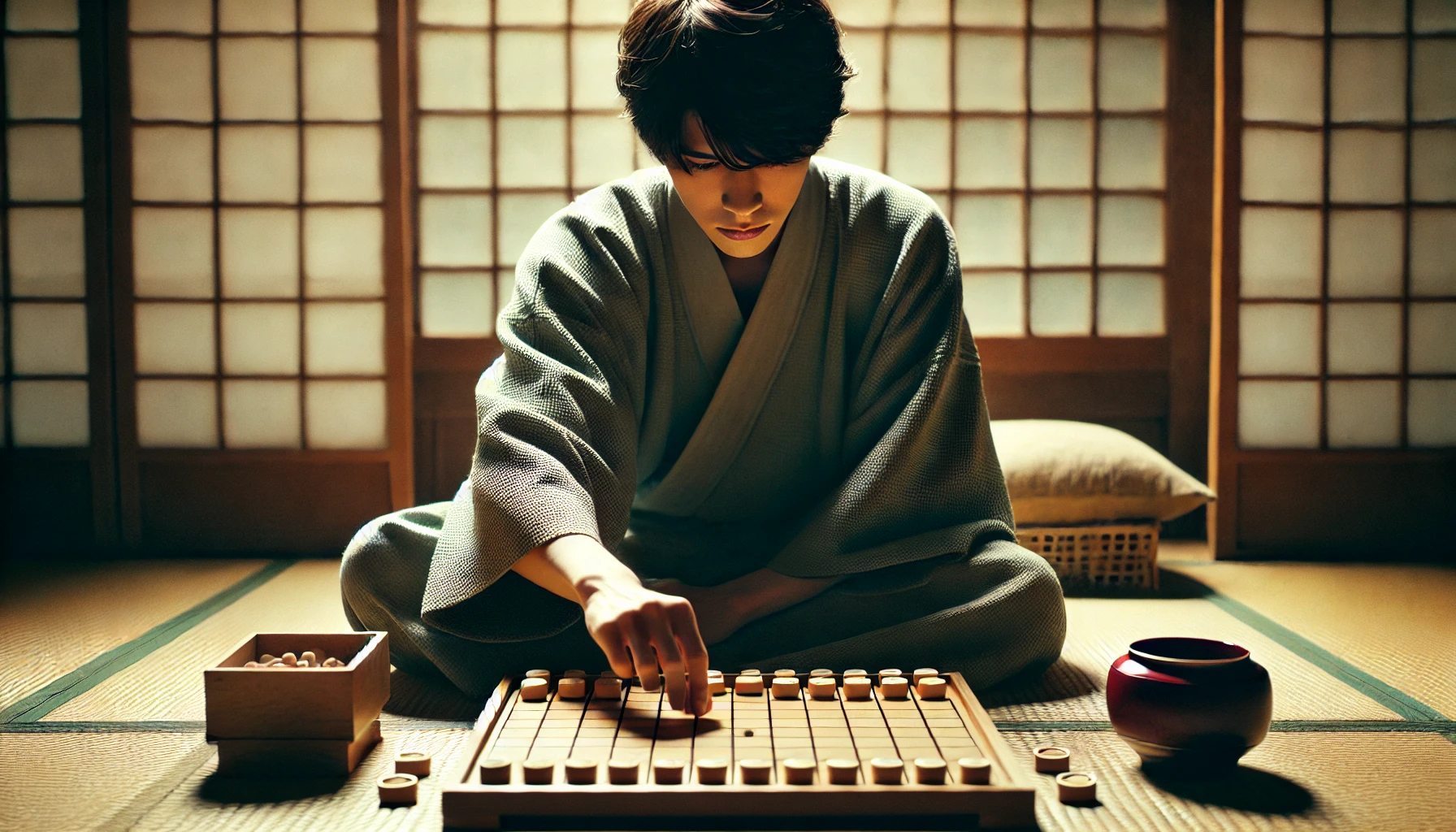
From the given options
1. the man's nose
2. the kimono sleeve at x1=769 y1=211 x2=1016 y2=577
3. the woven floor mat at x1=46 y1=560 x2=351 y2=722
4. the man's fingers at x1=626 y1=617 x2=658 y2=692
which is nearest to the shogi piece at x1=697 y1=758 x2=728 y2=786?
the man's fingers at x1=626 y1=617 x2=658 y2=692

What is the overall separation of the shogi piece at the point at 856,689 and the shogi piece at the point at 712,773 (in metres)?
0.34

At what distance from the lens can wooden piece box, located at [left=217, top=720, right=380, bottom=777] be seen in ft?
5.16

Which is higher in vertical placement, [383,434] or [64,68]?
[64,68]

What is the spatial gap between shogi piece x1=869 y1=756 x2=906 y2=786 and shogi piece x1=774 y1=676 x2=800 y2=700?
0.31 metres

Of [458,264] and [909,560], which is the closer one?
[909,560]

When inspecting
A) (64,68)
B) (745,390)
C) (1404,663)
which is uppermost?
(64,68)

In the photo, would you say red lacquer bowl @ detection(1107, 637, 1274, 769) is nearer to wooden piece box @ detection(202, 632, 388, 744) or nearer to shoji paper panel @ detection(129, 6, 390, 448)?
wooden piece box @ detection(202, 632, 388, 744)

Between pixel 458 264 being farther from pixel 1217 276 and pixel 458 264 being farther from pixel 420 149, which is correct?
pixel 1217 276

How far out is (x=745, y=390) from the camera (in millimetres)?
2139

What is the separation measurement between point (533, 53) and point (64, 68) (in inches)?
59.5

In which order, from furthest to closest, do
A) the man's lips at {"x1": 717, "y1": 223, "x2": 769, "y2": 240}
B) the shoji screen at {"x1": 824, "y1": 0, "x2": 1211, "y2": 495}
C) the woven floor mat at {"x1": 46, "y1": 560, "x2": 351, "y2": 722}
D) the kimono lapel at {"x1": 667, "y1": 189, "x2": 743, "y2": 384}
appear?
the shoji screen at {"x1": 824, "y1": 0, "x2": 1211, "y2": 495}, the kimono lapel at {"x1": 667, "y1": 189, "x2": 743, "y2": 384}, the woven floor mat at {"x1": 46, "y1": 560, "x2": 351, "y2": 722}, the man's lips at {"x1": 717, "y1": 223, "x2": 769, "y2": 240}

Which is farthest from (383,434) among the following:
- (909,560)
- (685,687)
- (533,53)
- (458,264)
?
(685,687)

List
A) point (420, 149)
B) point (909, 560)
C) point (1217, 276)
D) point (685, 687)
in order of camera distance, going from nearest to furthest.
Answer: point (685, 687) < point (909, 560) < point (1217, 276) < point (420, 149)

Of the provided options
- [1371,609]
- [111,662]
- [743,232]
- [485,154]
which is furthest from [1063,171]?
[111,662]
